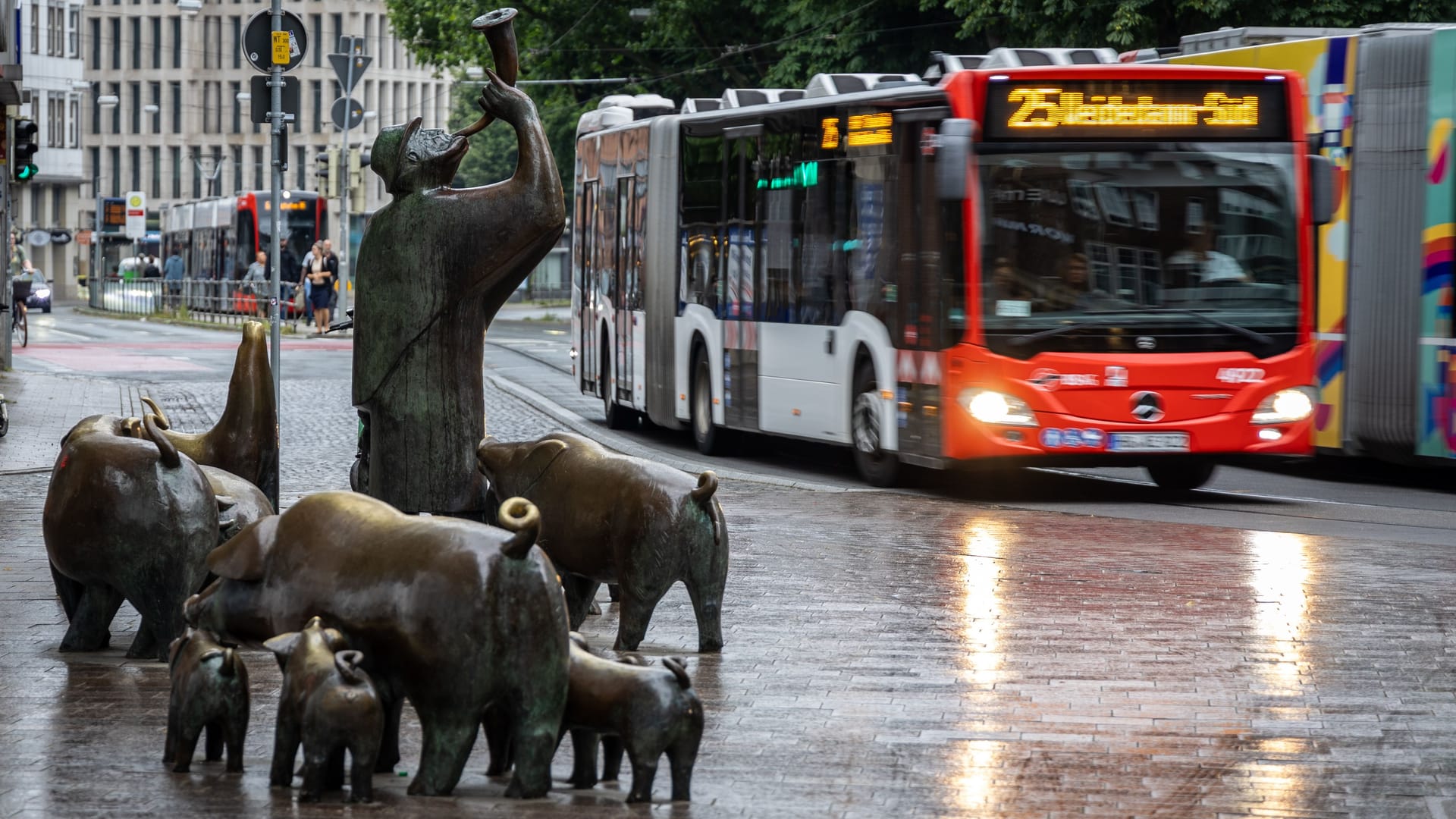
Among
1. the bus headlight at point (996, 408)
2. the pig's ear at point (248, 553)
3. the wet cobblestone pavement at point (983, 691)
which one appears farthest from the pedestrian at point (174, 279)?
the pig's ear at point (248, 553)

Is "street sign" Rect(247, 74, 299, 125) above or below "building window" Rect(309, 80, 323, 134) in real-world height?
below

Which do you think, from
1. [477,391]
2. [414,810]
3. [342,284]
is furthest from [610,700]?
[342,284]

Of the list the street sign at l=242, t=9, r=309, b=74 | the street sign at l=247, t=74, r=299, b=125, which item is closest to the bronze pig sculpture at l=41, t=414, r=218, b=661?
the street sign at l=247, t=74, r=299, b=125

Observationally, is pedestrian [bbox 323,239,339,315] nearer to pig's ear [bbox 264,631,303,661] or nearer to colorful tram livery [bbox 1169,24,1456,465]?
colorful tram livery [bbox 1169,24,1456,465]

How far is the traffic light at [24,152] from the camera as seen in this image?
28.9 m

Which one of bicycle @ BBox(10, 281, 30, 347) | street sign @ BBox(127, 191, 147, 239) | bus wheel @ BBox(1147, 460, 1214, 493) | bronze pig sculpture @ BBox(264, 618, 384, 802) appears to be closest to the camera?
bronze pig sculpture @ BBox(264, 618, 384, 802)

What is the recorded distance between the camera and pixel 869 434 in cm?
1703

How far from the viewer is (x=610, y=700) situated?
617 cm

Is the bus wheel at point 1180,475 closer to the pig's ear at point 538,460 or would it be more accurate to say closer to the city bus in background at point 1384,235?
the city bus in background at point 1384,235

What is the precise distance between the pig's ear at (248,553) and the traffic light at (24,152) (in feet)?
76.5

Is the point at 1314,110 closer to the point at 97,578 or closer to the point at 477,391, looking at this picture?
the point at 477,391

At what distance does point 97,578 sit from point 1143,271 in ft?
28.5

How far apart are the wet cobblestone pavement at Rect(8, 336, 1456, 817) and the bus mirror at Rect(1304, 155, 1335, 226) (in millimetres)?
2981

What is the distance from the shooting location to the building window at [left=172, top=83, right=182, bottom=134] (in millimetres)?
135625
